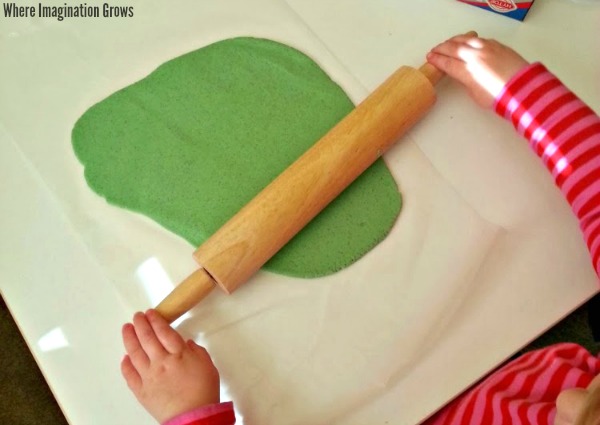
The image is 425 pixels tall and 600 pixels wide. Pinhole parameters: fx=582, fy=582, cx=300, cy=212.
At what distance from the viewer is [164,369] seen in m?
0.55

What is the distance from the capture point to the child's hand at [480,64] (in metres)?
0.69

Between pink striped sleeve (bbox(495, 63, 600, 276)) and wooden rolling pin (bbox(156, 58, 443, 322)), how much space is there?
0.10 m

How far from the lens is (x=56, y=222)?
0.62 m

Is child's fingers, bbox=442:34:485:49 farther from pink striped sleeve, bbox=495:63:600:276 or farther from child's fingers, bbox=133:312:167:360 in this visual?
child's fingers, bbox=133:312:167:360

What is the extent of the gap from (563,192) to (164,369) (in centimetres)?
47

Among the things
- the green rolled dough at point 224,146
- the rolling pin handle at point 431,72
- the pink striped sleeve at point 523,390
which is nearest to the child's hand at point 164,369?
the green rolled dough at point 224,146

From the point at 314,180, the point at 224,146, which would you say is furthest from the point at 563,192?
the point at 224,146

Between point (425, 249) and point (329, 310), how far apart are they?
0.13 metres

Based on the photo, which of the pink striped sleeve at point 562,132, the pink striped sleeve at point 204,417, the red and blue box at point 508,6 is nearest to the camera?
the pink striped sleeve at point 204,417

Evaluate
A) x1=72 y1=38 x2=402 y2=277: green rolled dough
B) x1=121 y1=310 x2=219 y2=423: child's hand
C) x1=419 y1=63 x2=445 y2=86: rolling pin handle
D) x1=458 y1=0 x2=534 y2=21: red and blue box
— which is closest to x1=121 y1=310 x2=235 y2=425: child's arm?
x1=121 y1=310 x2=219 y2=423: child's hand

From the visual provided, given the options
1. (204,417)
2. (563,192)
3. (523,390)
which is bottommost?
(523,390)

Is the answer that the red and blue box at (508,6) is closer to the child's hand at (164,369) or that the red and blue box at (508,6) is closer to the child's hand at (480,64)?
the child's hand at (480,64)

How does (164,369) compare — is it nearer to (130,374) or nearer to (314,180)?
(130,374)

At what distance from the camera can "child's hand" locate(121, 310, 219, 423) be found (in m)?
0.54
